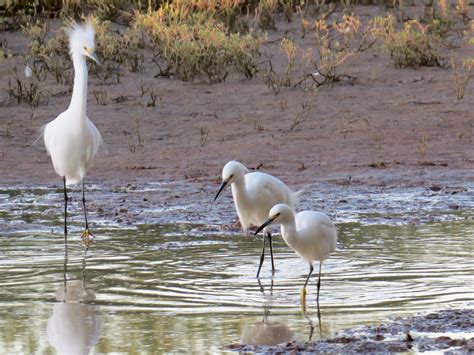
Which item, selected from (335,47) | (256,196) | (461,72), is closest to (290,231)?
(256,196)

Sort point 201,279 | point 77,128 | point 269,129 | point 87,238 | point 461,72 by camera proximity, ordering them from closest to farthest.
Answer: point 201,279
point 87,238
point 77,128
point 269,129
point 461,72

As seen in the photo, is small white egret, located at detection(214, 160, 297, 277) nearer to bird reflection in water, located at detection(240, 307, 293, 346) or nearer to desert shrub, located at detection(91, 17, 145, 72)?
bird reflection in water, located at detection(240, 307, 293, 346)

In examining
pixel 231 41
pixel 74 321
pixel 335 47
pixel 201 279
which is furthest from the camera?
pixel 335 47

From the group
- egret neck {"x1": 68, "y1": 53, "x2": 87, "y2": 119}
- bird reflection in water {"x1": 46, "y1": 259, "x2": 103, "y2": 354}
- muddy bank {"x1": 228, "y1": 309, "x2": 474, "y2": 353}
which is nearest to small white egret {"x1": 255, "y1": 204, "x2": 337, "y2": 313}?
muddy bank {"x1": 228, "y1": 309, "x2": 474, "y2": 353}

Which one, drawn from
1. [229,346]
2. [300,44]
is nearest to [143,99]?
[300,44]

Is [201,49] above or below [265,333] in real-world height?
above

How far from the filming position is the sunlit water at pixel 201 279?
20.6 ft

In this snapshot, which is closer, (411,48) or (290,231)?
(290,231)

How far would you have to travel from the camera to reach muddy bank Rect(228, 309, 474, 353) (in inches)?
223

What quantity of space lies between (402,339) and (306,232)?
5.09 feet

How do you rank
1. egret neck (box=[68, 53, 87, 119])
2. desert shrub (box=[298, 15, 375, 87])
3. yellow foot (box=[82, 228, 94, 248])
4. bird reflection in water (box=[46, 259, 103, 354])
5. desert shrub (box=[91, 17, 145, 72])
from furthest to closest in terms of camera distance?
desert shrub (box=[91, 17, 145, 72])
desert shrub (box=[298, 15, 375, 87])
egret neck (box=[68, 53, 87, 119])
yellow foot (box=[82, 228, 94, 248])
bird reflection in water (box=[46, 259, 103, 354])

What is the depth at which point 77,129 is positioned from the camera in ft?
33.1

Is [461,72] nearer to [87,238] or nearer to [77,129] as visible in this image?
[77,129]

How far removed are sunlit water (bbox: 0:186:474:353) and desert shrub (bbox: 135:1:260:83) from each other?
5.77m
